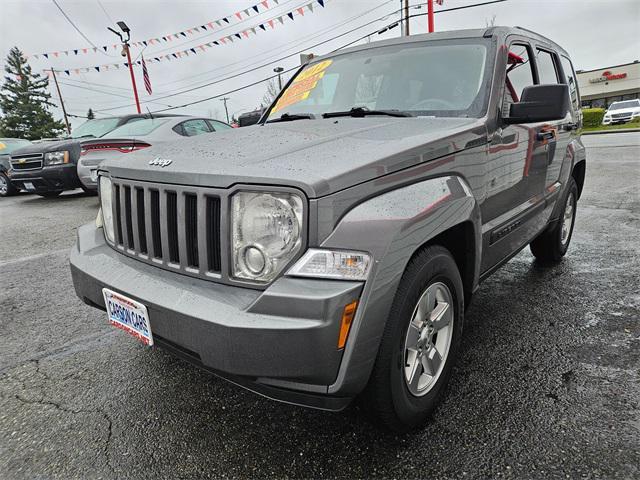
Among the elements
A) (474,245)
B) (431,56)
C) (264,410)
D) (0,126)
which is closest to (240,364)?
(264,410)

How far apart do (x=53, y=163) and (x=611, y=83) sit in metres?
60.3

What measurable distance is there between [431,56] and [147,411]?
2557mm

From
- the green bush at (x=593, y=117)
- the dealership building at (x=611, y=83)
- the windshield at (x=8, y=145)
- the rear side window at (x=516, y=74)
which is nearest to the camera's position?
the rear side window at (x=516, y=74)

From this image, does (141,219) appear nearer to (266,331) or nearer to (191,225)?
(191,225)

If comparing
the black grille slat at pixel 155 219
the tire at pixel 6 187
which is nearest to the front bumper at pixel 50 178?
the tire at pixel 6 187

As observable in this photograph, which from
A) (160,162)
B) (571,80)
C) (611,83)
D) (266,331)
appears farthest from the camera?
(611,83)

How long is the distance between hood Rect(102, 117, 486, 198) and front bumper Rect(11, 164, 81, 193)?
701 centimetres

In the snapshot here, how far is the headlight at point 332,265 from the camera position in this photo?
1.45m

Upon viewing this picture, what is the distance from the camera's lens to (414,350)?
72.6 inches

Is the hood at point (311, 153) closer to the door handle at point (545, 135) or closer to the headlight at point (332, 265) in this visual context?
the headlight at point (332, 265)

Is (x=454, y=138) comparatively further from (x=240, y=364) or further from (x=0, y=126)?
(x=0, y=126)

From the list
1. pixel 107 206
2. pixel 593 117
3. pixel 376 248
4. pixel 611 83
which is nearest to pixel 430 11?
pixel 107 206

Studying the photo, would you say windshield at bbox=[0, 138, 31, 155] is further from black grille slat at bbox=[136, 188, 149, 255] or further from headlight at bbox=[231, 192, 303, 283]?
headlight at bbox=[231, 192, 303, 283]

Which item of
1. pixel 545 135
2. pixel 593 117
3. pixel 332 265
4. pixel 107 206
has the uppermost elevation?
pixel 593 117
